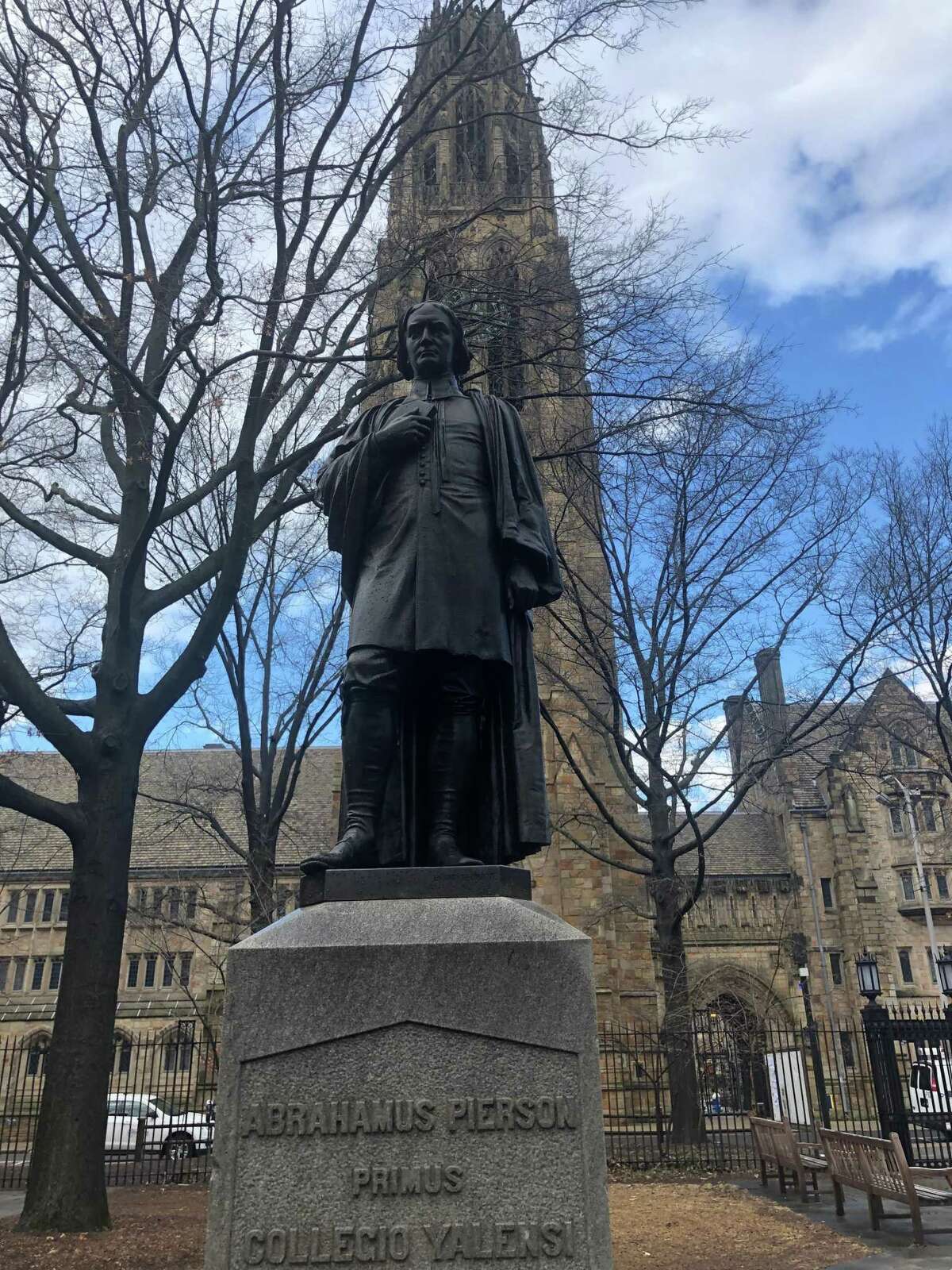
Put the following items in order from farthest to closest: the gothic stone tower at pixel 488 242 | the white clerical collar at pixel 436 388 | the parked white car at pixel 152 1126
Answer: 1. the parked white car at pixel 152 1126
2. the gothic stone tower at pixel 488 242
3. the white clerical collar at pixel 436 388

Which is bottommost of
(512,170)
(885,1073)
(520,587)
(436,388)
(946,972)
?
(885,1073)

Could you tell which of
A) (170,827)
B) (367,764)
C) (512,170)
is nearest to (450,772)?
(367,764)

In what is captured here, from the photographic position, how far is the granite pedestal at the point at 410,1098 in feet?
9.98

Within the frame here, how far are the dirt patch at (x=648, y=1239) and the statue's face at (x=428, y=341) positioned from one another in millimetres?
8230

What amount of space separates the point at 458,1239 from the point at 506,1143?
0.30 meters

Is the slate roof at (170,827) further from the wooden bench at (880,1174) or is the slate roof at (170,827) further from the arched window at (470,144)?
the wooden bench at (880,1174)

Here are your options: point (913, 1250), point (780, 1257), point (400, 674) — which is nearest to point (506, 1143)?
point (400, 674)

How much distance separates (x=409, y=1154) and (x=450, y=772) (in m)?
1.38

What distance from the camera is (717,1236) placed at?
10672 millimetres

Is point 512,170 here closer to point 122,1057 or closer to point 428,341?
point 428,341

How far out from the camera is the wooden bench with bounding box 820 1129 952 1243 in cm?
980

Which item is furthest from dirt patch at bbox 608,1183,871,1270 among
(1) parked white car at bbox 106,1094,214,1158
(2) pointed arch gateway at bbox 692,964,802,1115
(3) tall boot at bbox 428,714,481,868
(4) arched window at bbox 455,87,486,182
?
(4) arched window at bbox 455,87,486,182

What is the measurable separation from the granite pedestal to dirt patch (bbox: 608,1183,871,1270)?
277 inches

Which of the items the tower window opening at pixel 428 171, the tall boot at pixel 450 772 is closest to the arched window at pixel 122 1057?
the tower window opening at pixel 428 171
